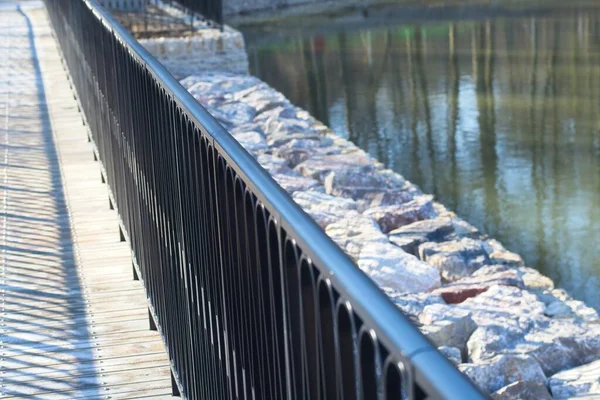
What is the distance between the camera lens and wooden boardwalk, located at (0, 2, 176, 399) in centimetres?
404

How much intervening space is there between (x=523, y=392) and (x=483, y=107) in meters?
12.4

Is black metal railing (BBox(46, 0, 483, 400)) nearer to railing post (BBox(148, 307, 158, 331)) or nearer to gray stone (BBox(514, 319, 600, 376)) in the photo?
railing post (BBox(148, 307, 158, 331))

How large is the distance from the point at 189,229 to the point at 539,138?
1212 cm

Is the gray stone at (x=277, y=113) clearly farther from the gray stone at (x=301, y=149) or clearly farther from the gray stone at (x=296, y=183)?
the gray stone at (x=296, y=183)

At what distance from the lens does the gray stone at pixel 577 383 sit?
5.42 meters

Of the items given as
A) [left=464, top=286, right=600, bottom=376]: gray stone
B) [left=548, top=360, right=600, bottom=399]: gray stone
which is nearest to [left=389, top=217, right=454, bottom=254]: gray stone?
[left=464, top=286, right=600, bottom=376]: gray stone

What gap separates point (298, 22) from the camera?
3189 cm

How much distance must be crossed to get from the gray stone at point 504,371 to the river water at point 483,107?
2806mm

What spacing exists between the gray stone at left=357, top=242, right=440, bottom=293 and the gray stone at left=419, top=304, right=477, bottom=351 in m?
0.93

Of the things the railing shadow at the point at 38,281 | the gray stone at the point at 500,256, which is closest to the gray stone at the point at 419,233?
the gray stone at the point at 500,256

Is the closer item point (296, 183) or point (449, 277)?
point (449, 277)

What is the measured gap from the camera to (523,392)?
17.4 feet

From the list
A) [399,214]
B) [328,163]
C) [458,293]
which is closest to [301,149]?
[328,163]

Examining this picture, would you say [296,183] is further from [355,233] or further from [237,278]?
[237,278]
